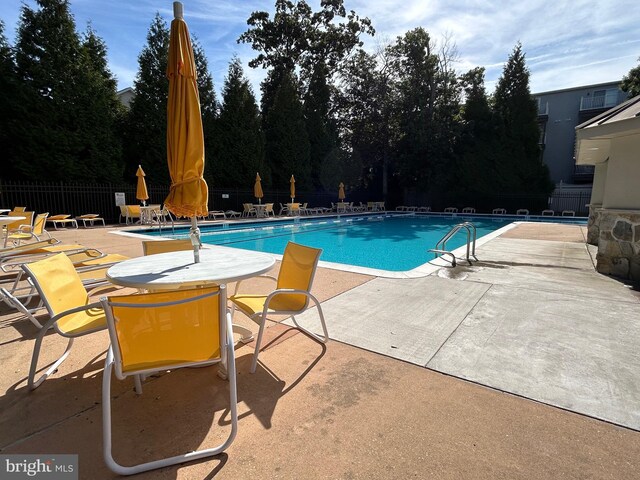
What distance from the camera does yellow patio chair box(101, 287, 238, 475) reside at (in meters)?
1.55

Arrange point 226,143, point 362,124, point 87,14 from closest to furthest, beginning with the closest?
point 87,14 → point 226,143 → point 362,124

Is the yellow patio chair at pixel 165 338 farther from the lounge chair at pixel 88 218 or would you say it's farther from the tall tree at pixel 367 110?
the tall tree at pixel 367 110

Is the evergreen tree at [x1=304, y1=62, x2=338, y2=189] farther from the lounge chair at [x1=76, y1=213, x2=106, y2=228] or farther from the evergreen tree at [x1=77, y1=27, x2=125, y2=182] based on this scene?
the lounge chair at [x1=76, y1=213, x2=106, y2=228]

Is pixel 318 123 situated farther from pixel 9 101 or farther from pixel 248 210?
pixel 9 101

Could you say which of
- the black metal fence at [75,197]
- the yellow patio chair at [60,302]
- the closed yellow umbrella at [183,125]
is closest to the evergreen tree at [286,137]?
the black metal fence at [75,197]

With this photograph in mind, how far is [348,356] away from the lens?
8.59 ft

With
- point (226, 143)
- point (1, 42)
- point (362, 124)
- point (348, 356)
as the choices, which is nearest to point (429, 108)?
point (362, 124)

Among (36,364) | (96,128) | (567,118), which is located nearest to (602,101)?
(567,118)

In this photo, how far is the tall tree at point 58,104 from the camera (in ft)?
41.9

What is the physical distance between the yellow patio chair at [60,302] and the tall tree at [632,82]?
86.8 ft

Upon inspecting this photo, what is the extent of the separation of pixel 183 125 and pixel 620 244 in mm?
6472

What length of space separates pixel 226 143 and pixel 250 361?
18354 millimetres

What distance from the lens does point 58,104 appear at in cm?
1322

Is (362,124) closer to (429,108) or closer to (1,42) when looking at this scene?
(429,108)
